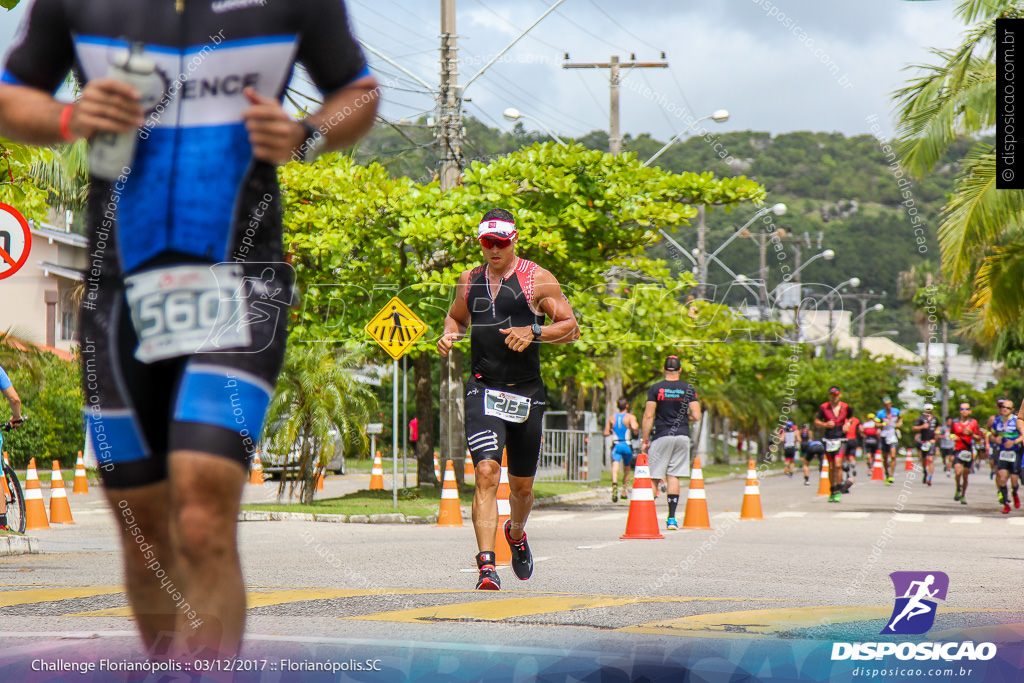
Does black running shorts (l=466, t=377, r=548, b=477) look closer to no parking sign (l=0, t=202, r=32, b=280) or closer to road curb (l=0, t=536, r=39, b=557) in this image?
no parking sign (l=0, t=202, r=32, b=280)

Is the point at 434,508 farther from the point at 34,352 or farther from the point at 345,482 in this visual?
the point at 345,482

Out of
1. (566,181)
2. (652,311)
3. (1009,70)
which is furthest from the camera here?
(652,311)

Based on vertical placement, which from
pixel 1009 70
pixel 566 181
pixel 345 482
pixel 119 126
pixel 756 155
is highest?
pixel 756 155

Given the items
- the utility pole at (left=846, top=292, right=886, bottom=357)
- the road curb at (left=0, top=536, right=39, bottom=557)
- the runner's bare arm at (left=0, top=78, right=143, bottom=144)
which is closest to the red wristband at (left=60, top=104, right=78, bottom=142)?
the runner's bare arm at (left=0, top=78, right=143, bottom=144)

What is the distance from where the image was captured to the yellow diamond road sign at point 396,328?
16.3 metres

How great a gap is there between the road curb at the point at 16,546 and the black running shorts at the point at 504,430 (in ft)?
18.2

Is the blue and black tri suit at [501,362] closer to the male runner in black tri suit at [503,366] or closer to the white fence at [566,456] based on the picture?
the male runner in black tri suit at [503,366]

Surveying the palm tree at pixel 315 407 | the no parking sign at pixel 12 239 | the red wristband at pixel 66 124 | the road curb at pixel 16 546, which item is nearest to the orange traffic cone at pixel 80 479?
the palm tree at pixel 315 407

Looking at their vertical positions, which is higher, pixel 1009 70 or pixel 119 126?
pixel 1009 70

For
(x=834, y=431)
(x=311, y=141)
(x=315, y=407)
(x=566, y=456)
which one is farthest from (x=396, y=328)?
(x=311, y=141)

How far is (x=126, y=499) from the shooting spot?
247cm

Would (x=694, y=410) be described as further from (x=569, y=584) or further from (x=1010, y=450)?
(x=1010, y=450)

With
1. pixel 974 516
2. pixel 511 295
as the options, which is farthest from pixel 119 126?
pixel 974 516

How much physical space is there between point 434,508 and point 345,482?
12.4 metres
